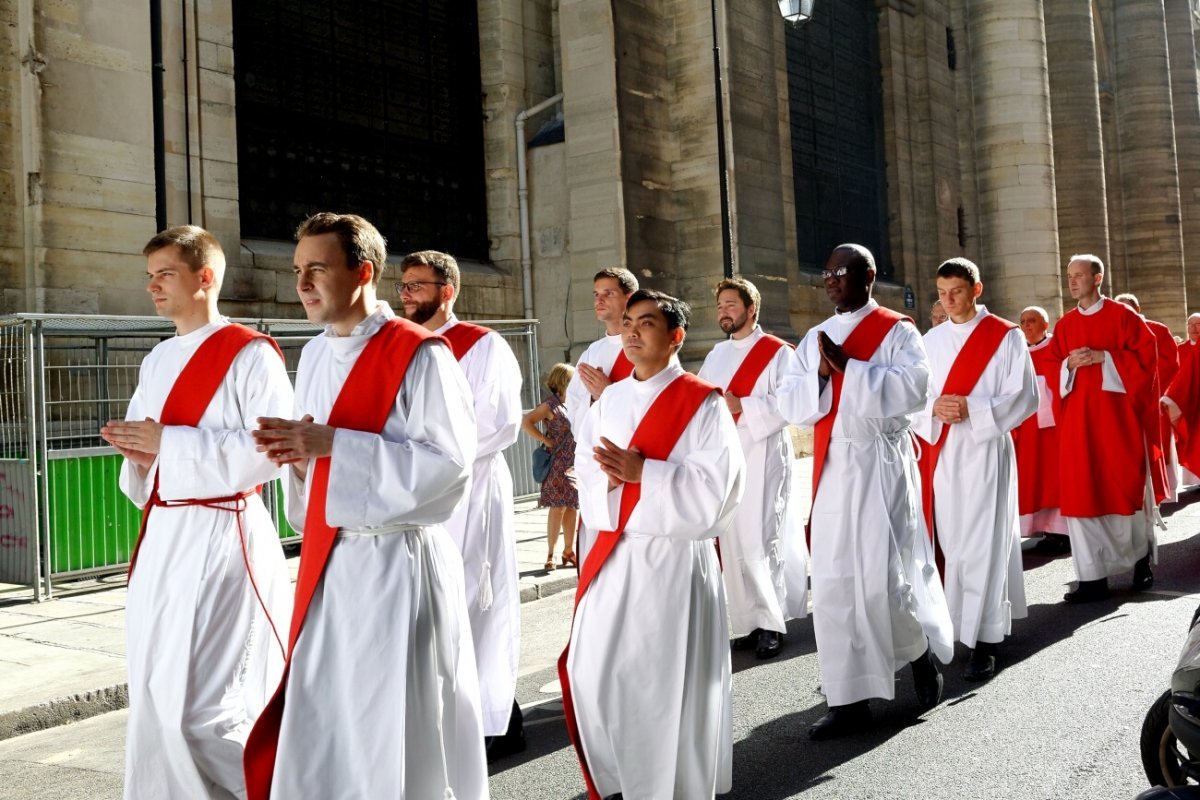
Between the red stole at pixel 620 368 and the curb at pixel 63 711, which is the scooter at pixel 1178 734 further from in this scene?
the curb at pixel 63 711

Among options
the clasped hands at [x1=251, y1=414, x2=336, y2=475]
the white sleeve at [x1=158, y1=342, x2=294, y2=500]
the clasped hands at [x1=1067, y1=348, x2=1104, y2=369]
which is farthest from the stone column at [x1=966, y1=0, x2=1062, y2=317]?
the clasped hands at [x1=251, y1=414, x2=336, y2=475]

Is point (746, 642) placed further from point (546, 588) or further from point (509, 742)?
point (546, 588)

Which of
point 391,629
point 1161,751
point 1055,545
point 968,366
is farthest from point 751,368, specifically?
point 391,629

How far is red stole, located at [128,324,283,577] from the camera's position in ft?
13.4

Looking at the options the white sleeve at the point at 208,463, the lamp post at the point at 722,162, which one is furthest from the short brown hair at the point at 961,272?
the lamp post at the point at 722,162

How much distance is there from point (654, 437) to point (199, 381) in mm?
1493

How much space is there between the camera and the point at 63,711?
6.33m

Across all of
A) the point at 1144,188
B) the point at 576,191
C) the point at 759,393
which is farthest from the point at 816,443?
the point at 1144,188

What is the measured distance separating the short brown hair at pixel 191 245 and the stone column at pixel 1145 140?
107 feet

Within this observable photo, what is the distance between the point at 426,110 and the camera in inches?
634

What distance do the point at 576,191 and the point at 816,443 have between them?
10.6 m

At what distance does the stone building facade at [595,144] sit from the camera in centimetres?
1116

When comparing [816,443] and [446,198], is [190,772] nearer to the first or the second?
[816,443]

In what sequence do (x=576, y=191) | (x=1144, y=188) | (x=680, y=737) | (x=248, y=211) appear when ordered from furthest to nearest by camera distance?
(x=1144, y=188), (x=576, y=191), (x=248, y=211), (x=680, y=737)
